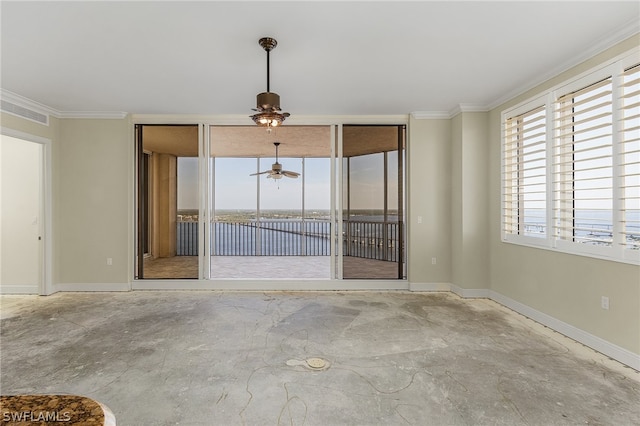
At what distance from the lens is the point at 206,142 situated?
5.13m

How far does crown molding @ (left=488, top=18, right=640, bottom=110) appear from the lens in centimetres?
262

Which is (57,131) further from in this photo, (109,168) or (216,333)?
(216,333)

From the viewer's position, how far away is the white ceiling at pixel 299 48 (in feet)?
7.87

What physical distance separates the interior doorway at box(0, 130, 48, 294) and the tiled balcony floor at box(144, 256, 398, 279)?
5.28 feet

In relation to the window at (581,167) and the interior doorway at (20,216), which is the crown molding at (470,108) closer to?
the window at (581,167)

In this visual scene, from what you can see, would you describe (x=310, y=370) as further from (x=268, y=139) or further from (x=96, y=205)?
(x=268, y=139)

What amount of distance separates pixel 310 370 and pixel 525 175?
3454mm

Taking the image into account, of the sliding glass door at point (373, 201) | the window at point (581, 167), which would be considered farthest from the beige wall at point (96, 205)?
the window at point (581, 167)

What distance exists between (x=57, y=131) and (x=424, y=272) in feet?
19.7

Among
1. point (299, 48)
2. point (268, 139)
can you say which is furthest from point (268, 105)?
point (268, 139)

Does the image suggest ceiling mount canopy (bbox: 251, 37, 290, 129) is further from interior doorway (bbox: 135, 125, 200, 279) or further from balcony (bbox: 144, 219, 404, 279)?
interior doorway (bbox: 135, 125, 200, 279)

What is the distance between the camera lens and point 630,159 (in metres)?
2.68

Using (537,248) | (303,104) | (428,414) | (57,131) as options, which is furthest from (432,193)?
(57,131)

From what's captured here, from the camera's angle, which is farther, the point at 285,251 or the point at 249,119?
the point at 285,251
